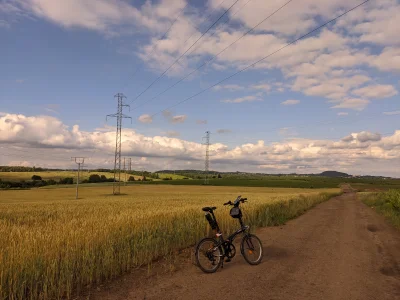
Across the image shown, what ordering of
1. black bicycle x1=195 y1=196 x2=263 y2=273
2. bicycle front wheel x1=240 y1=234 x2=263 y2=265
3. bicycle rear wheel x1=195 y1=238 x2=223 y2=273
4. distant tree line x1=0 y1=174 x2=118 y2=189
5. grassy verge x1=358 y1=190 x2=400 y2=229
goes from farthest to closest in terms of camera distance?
1. distant tree line x1=0 y1=174 x2=118 y2=189
2. grassy verge x1=358 y1=190 x2=400 y2=229
3. bicycle front wheel x1=240 y1=234 x2=263 y2=265
4. black bicycle x1=195 y1=196 x2=263 y2=273
5. bicycle rear wheel x1=195 y1=238 x2=223 y2=273

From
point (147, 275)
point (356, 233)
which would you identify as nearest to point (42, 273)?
point (147, 275)

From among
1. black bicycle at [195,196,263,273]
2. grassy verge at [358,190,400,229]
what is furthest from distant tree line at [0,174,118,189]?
black bicycle at [195,196,263,273]

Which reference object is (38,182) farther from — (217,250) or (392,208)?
(217,250)

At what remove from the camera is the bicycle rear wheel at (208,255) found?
29.8 ft

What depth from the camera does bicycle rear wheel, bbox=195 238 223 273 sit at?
29.8ft

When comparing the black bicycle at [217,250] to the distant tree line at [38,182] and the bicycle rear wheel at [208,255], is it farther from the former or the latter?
the distant tree line at [38,182]

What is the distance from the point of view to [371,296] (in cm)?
764

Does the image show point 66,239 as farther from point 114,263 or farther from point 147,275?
point 147,275

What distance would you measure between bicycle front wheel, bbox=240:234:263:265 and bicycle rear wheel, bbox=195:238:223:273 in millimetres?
990

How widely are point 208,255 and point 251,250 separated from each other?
167 centimetres

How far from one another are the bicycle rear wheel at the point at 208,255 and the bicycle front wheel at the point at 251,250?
0.99 m

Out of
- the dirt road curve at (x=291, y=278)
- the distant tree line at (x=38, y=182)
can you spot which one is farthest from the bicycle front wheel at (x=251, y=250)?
the distant tree line at (x=38, y=182)

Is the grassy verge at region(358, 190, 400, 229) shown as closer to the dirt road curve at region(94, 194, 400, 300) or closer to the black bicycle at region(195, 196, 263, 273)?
the dirt road curve at region(94, 194, 400, 300)

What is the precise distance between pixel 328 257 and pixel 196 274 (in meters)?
5.10
